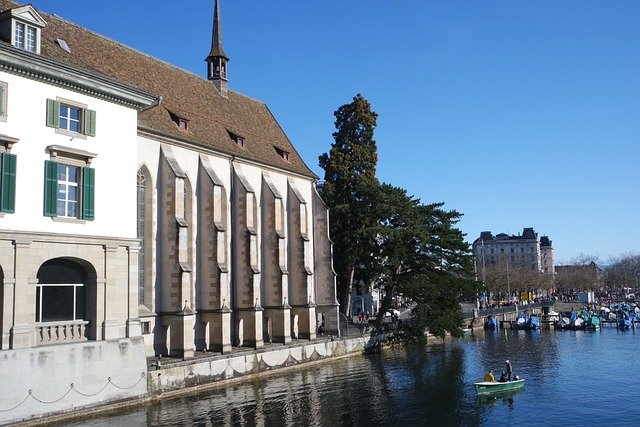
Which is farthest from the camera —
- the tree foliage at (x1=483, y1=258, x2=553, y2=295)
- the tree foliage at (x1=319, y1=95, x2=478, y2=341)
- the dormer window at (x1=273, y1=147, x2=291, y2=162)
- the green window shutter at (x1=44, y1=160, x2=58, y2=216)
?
the tree foliage at (x1=483, y1=258, x2=553, y2=295)

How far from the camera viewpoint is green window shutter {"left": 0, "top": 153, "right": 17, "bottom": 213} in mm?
23422

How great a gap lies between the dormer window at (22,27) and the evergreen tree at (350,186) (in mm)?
31811

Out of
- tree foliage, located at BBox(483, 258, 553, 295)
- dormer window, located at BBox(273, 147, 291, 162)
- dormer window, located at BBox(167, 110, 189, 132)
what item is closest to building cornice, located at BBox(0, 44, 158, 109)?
dormer window, located at BBox(167, 110, 189, 132)

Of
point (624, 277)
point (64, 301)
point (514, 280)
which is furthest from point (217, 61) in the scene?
point (624, 277)

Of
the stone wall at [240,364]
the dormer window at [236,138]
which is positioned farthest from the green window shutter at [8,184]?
the dormer window at [236,138]

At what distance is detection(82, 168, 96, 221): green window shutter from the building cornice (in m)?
3.70

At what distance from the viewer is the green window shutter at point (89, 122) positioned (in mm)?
27016

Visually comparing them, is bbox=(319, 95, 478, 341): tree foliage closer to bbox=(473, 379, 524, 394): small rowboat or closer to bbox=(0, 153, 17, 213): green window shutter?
bbox=(473, 379, 524, 394): small rowboat

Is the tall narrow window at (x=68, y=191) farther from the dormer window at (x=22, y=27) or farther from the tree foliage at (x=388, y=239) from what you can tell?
the tree foliage at (x=388, y=239)

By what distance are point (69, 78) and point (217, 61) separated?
25772mm

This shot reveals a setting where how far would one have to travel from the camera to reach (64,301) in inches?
1043

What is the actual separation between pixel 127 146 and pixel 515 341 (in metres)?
47.4

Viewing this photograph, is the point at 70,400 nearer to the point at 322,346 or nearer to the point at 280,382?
the point at 280,382

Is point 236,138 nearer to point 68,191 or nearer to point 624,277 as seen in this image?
point 68,191
